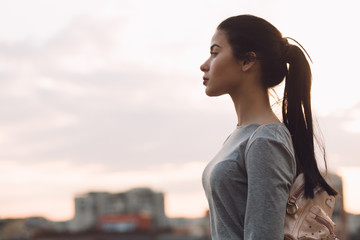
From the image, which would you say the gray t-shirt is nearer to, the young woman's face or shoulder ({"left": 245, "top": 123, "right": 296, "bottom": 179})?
shoulder ({"left": 245, "top": 123, "right": 296, "bottom": 179})

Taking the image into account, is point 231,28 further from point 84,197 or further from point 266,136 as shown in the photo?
point 84,197

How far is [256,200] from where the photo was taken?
1.98m

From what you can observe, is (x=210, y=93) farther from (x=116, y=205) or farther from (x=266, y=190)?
(x=116, y=205)

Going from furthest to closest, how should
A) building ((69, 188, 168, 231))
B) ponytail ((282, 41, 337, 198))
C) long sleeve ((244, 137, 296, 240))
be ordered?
building ((69, 188, 168, 231)) < ponytail ((282, 41, 337, 198)) < long sleeve ((244, 137, 296, 240))

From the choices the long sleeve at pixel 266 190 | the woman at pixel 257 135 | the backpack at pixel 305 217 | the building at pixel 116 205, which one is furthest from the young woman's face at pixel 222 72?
the building at pixel 116 205

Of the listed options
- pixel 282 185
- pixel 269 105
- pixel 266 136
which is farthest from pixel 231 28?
pixel 282 185

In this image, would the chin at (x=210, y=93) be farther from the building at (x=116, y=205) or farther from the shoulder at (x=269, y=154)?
the building at (x=116, y=205)

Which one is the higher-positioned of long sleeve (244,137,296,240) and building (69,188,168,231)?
long sleeve (244,137,296,240)

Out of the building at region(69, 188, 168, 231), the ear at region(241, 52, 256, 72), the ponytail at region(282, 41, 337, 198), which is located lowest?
the building at region(69, 188, 168, 231)

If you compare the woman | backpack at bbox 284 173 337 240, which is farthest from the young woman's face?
backpack at bbox 284 173 337 240

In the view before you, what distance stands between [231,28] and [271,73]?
0.20 meters

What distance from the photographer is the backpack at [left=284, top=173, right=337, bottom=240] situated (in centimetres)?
203

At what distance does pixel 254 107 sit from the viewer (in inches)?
87.2

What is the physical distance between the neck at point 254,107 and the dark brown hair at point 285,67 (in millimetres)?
50
